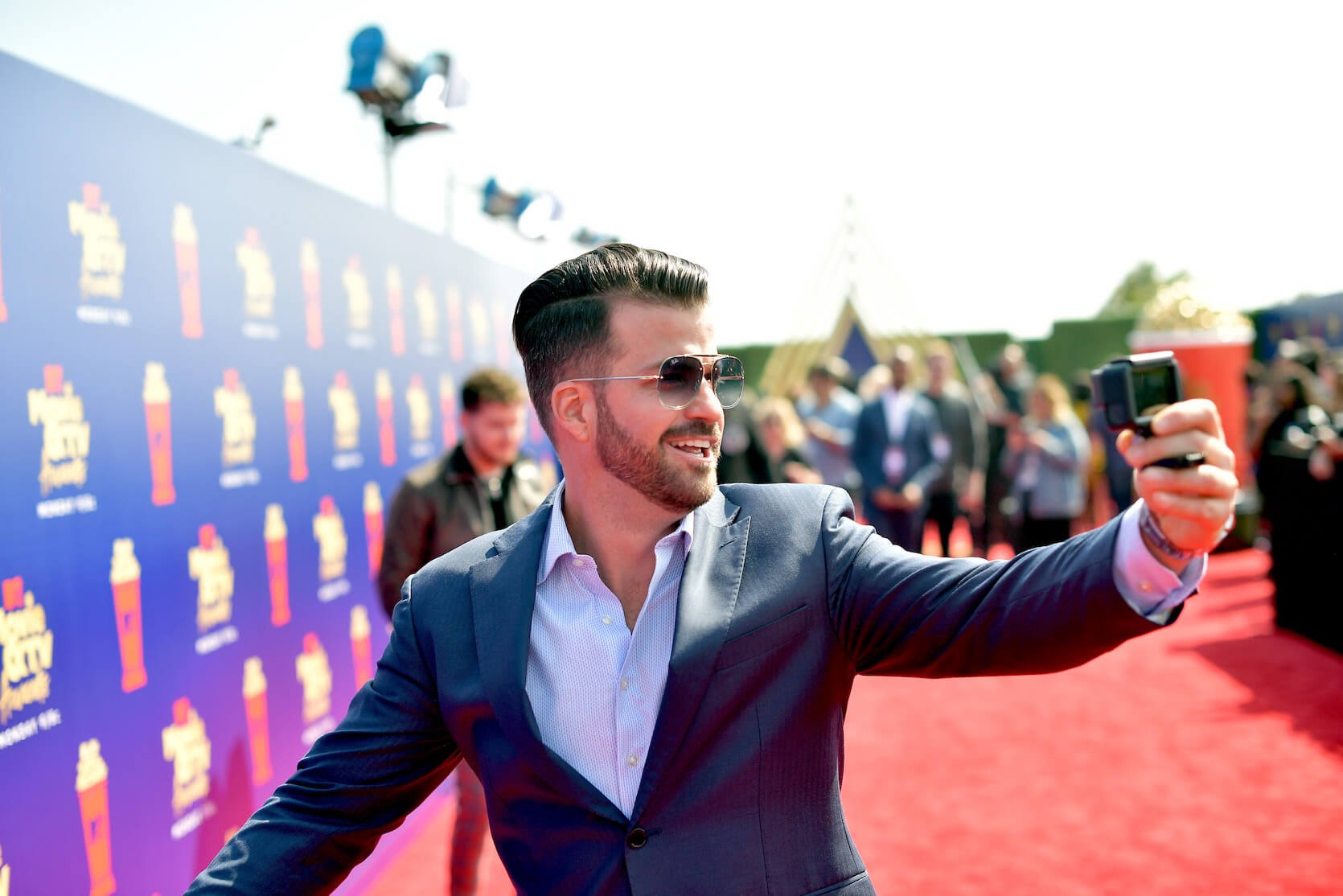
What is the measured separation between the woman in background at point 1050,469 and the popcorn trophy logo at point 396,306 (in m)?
5.59

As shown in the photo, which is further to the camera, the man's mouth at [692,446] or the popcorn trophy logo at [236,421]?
the popcorn trophy logo at [236,421]

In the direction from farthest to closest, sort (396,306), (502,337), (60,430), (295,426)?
(502,337) < (396,306) < (295,426) < (60,430)

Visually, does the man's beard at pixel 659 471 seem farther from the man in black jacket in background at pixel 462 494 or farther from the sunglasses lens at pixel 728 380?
the man in black jacket in background at pixel 462 494

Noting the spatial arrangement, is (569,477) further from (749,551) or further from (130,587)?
(130,587)

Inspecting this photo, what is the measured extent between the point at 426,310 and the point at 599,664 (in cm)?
445

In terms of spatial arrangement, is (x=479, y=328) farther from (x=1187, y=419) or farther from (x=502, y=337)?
(x=1187, y=419)

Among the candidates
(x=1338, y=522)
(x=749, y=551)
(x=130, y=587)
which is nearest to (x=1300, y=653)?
(x=1338, y=522)

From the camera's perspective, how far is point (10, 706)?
95.6 inches

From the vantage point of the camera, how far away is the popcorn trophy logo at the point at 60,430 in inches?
103

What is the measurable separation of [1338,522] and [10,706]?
7249 millimetres

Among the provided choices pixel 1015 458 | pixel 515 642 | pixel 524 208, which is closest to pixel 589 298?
pixel 515 642

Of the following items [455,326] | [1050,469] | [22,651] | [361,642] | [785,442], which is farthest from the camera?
[785,442]

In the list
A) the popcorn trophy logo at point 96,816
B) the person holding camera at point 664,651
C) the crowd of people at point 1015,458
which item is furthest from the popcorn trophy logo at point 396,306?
the person holding camera at point 664,651

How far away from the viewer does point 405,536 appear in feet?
13.0
